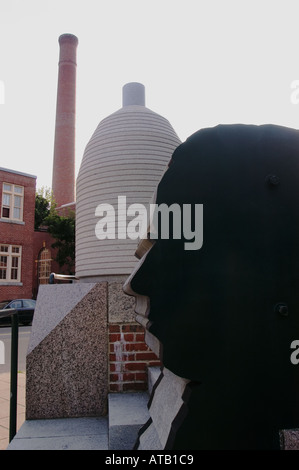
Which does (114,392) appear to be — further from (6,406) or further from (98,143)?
(98,143)

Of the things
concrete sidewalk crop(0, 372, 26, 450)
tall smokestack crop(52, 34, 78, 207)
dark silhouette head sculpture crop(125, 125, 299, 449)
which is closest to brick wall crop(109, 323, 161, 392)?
concrete sidewalk crop(0, 372, 26, 450)

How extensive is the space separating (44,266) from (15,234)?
437cm

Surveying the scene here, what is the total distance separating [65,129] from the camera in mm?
28297

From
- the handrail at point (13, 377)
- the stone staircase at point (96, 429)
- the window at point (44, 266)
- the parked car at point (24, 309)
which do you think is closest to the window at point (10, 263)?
the window at point (44, 266)

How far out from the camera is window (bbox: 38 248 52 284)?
934 inches

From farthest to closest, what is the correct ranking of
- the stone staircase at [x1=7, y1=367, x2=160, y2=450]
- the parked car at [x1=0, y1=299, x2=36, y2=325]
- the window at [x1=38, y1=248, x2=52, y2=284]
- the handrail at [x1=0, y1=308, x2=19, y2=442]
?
1. the window at [x1=38, y1=248, x2=52, y2=284]
2. the parked car at [x1=0, y1=299, x2=36, y2=325]
3. the handrail at [x1=0, y1=308, x2=19, y2=442]
4. the stone staircase at [x1=7, y1=367, x2=160, y2=450]

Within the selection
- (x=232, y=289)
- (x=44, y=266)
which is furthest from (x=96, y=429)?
(x=44, y=266)

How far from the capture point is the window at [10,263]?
1998 centimetres

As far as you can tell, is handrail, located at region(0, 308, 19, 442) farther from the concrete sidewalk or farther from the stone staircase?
the concrete sidewalk

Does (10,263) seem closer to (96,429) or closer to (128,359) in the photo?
(128,359)

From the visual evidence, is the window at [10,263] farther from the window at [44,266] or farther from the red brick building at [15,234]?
the window at [44,266]

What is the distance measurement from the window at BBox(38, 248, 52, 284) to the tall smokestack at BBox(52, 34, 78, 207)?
16.2 feet

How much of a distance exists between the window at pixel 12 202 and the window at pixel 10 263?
1.87m
